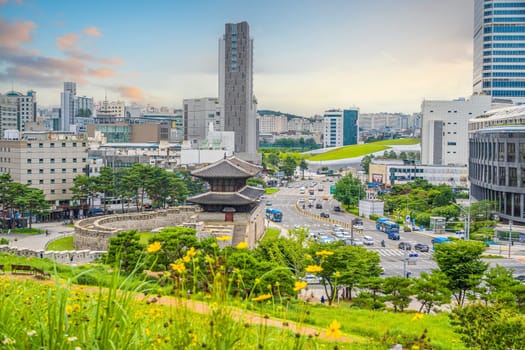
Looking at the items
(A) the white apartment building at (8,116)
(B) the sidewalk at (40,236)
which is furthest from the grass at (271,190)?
(A) the white apartment building at (8,116)

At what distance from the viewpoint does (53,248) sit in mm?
37156

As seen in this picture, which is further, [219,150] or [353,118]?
[353,118]

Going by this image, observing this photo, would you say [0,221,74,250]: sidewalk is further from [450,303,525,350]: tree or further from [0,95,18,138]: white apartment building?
[0,95,18,138]: white apartment building

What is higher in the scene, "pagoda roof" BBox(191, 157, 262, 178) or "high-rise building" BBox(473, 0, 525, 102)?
"high-rise building" BBox(473, 0, 525, 102)

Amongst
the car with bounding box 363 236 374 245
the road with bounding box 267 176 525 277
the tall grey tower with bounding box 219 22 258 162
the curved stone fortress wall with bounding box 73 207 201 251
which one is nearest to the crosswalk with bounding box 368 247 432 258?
the road with bounding box 267 176 525 277

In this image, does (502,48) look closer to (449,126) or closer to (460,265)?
(449,126)

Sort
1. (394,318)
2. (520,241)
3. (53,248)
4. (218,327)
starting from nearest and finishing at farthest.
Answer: (218,327), (394,318), (53,248), (520,241)

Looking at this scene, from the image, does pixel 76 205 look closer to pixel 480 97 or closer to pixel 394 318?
pixel 394 318

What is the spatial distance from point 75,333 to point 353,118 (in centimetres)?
17307

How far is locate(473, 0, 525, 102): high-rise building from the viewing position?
3418 inches

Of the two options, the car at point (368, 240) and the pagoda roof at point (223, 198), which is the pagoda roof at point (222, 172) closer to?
the pagoda roof at point (223, 198)

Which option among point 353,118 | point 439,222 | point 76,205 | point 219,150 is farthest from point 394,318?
point 353,118

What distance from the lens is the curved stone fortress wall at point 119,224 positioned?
3569 cm

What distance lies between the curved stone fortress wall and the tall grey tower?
53.0 metres
